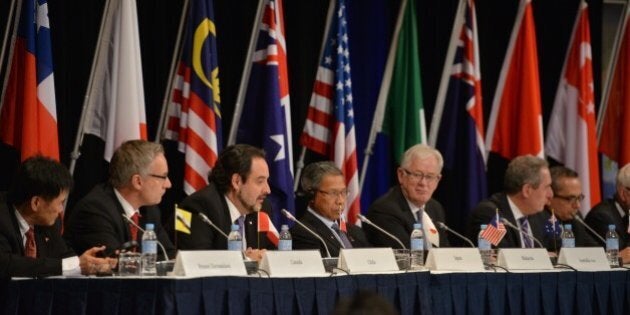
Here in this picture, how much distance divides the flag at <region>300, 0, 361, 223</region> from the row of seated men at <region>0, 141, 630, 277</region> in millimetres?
1157

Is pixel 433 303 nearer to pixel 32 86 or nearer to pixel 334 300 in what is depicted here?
pixel 334 300

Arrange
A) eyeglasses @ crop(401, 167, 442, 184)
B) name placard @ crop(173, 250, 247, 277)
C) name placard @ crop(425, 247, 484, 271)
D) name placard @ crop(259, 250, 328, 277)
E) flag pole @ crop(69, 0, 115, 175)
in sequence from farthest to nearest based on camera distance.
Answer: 1. flag pole @ crop(69, 0, 115, 175)
2. eyeglasses @ crop(401, 167, 442, 184)
3. name placard @ crop(425, 247, 484, 271)
4. name placard @ crop(259, 250, 328, 277)
5. name placard @ crop(173, 250, 247, 277)

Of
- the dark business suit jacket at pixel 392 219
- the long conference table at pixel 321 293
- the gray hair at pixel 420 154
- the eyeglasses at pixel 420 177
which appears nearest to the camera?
the long conference table at pixel 321 293

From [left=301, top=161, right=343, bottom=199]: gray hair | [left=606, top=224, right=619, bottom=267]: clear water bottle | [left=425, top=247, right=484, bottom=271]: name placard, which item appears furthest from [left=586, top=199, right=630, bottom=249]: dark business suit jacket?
[left=425, top=247, right=484, bottom=271]: name placard

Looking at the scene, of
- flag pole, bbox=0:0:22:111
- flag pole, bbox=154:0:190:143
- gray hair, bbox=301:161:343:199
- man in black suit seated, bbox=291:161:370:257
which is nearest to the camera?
man in black suit seated, bbox=291:161:370:257

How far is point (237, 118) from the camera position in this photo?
27.5 ft

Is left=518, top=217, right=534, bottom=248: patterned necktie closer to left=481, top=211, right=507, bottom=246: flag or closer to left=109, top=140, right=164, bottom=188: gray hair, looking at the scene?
left=481, top=211, right=507, bottom=246: flag

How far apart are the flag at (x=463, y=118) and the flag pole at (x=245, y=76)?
178cm

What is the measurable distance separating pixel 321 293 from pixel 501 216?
9.38 ft

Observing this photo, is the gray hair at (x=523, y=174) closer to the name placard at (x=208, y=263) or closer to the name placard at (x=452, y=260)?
the name placard at (x=452, y=260)

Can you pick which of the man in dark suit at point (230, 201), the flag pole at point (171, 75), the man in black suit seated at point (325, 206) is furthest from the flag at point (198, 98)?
the man in dark suit at point (230, 201)

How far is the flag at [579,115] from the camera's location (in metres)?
9.82

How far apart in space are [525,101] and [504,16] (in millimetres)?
879

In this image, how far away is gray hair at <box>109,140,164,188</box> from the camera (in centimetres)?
582
